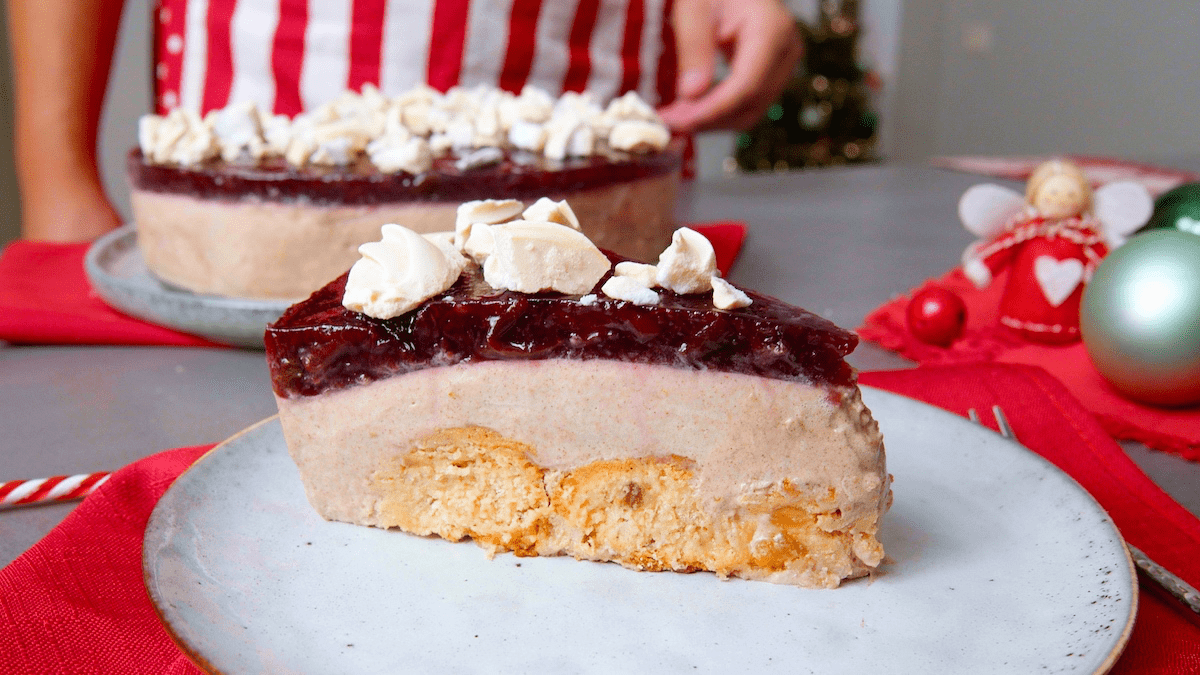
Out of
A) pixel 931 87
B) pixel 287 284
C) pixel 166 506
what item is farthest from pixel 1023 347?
pixel 931 87

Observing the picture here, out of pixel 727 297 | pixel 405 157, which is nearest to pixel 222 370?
pixel 405 157

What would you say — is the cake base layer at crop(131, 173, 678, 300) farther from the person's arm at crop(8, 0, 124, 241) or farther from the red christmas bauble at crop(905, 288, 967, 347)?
the person's arm at crop(8, 0, 124, 241)

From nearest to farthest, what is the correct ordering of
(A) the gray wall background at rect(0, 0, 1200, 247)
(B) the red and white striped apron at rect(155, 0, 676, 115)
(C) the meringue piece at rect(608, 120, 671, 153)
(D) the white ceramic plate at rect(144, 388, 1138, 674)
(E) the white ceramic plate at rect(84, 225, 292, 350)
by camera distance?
(D) the white ceramic plate at rect(144, 388, 1138, 674) < (E) the white ceramic plate at rect(84, 225, 292, 350) < (C) the meringue piece at rect(608, 120, 671, 153) < (B) the red and white striped apron at rect(155, 0, 676, 115) < (A) the gray wall background at rect(0, 0, 1200, 247)

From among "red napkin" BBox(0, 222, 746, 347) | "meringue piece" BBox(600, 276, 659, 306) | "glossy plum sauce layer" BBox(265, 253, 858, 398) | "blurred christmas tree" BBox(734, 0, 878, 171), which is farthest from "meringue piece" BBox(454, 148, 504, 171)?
"blurred christmas tree" BBox(734, 0, 878, 171)

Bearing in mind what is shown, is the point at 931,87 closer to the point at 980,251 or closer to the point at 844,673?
the point at 980,251

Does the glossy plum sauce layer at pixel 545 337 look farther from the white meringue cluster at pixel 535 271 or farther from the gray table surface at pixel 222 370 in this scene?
the gray table surface at pixel 222 370

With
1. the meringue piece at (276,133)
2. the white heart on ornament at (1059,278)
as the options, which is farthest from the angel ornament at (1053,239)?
the meringue piece at (276,133)
